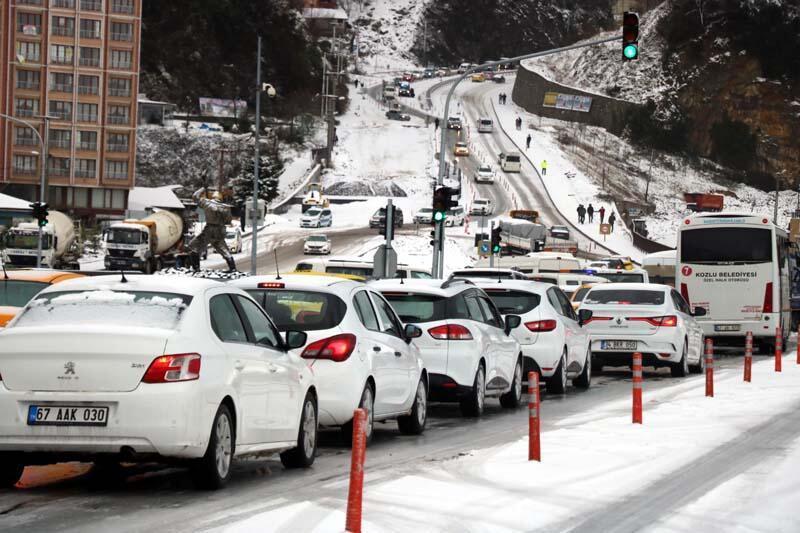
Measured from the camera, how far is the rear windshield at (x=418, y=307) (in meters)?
16.7

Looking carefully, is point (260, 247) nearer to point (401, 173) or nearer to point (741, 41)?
point (401, 173)

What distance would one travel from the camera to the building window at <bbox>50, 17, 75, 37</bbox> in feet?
331

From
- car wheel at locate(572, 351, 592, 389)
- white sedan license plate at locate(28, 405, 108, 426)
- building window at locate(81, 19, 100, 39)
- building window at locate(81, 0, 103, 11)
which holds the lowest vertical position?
car wheel at locate(572, 351, 592, 389)

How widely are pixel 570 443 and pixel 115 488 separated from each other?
16.6 feet

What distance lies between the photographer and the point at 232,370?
33.4 feet

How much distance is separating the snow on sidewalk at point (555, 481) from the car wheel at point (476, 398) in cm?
91

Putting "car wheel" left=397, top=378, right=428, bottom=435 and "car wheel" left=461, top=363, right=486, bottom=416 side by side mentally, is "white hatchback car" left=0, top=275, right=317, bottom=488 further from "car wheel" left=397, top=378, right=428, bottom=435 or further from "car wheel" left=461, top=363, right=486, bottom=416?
"car wheel" left=461, top=363, right=486, bottom=416

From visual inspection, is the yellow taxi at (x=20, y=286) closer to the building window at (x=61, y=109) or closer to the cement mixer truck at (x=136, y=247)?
the cement mixer truck at (x=136, y=247)

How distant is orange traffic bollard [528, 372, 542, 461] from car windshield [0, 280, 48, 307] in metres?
8.05

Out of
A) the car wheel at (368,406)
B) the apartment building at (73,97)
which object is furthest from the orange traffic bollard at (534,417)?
the apartment building at (73,97)

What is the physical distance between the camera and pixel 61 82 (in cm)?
10188

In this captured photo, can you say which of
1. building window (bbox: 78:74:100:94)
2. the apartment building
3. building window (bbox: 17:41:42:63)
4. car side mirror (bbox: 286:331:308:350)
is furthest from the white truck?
car side mirror (bbox: 286:331:308:350)

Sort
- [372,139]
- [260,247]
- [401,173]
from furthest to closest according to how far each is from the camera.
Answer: [372,139] → [401,173] → [260,247]

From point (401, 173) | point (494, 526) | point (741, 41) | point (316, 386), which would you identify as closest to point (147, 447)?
point (494, 526)
